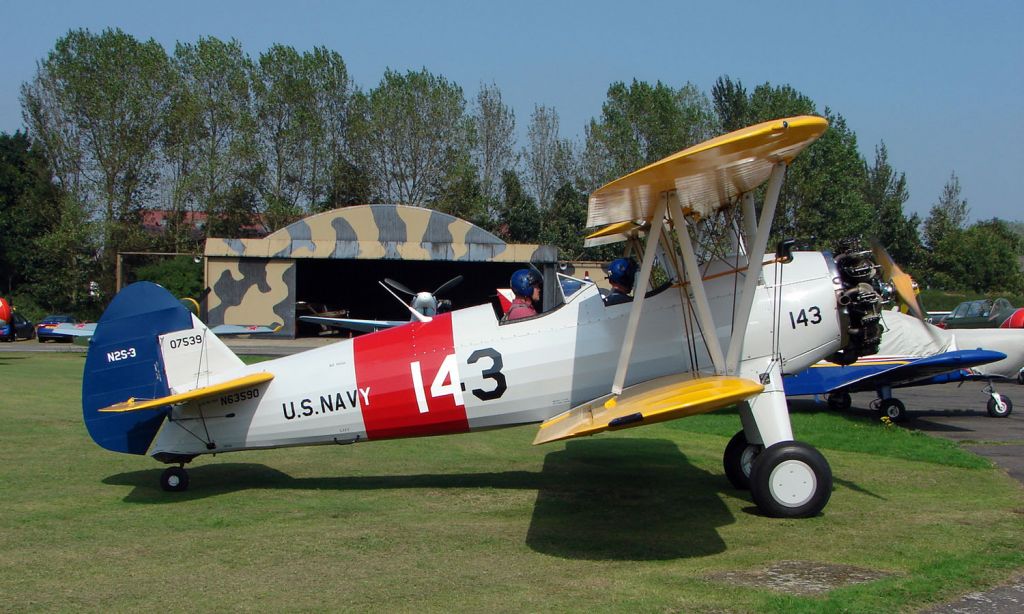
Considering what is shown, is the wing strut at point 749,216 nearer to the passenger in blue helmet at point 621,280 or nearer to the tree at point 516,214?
the passenger in blue helmet at point 621,280

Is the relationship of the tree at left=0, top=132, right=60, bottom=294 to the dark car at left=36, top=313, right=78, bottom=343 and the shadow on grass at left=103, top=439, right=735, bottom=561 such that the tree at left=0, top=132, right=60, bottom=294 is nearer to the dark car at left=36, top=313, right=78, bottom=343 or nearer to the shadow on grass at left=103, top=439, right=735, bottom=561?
the dark car at left=36, top=313, right=78, bottom=343

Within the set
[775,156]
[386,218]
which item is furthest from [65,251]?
[775,156]

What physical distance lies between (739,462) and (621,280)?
2.01m

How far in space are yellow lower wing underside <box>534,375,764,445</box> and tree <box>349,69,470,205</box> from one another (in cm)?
4535

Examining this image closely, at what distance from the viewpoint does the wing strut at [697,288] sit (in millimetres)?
6219

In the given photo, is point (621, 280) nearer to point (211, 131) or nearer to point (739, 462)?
point (739, 462)

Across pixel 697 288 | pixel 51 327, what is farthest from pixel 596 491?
pixel 51 327

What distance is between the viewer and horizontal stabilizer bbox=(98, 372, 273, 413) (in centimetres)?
709

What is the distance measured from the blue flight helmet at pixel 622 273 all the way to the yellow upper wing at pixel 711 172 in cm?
42

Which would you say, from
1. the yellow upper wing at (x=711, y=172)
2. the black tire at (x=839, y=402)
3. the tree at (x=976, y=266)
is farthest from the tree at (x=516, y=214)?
the yellow upper wing at (x=711, y=172)

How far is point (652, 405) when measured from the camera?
563cm

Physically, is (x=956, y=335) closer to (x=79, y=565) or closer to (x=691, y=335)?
(x=691, y=335)

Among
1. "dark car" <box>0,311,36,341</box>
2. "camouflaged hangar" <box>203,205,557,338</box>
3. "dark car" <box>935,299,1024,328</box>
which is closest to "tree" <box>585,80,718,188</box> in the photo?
"camouflaged hangar" <box>203,205,557,338</box>

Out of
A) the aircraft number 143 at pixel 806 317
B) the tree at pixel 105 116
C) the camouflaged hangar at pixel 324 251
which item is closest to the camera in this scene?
the aircraft number 143 at pixel 806 317
